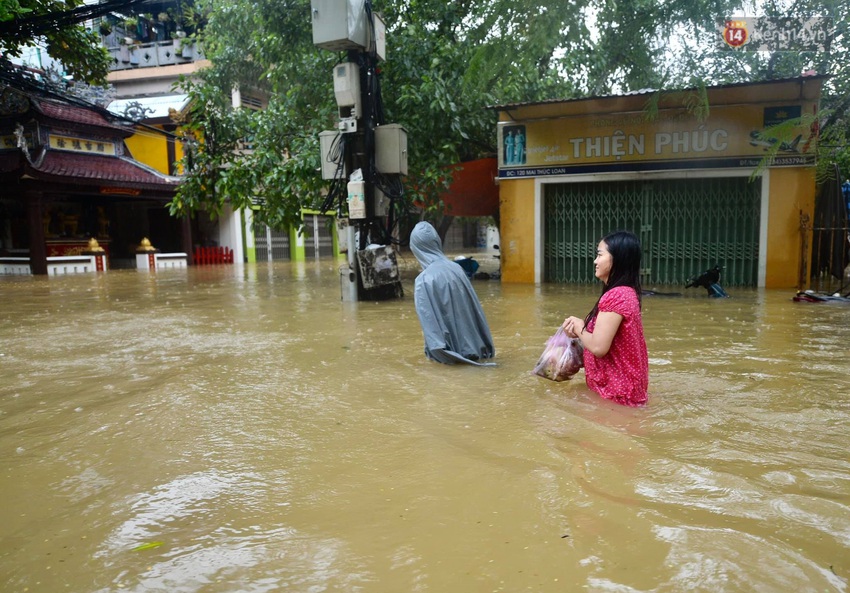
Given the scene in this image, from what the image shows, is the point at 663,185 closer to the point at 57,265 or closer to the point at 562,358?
the point at 562,358

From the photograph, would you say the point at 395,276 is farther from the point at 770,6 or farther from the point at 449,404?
the point at 770,6

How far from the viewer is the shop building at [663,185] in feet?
36.8

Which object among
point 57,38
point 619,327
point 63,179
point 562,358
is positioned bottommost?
point 562,358

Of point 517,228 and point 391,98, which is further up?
point 391,98

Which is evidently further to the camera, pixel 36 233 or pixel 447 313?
pixel 36 233

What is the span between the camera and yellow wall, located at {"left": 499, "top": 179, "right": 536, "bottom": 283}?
43.0ft

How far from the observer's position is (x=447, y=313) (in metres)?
5.45

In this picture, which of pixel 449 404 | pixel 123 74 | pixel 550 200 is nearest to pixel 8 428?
pixel 449 404

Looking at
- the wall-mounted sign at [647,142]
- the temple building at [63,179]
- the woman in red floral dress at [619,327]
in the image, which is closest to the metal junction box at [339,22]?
the wall-mounted sign at [647,142]

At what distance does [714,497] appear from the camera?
8.82 ft

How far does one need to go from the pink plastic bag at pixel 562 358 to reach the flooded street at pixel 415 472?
0.54ft

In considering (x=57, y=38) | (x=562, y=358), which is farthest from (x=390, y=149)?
(x=57, y=38)

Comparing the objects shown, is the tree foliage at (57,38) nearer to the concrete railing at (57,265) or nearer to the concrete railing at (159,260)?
the concrete railing at (57,265)

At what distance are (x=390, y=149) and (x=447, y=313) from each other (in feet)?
15.6
